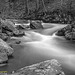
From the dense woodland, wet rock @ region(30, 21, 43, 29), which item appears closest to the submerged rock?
wet rock @ region(30, 21, 43, 29)

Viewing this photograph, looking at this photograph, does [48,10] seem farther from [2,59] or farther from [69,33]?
[2,59]

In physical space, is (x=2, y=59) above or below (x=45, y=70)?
below

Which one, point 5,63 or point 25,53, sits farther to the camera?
point 25,53

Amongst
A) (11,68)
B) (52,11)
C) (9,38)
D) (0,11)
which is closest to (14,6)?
(0,11)

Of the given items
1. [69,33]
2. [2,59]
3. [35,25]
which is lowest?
[2,59]

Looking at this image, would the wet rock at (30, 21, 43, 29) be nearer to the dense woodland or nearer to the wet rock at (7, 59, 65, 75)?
the dense woodland

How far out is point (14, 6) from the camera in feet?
136

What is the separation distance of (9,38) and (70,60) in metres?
7.95

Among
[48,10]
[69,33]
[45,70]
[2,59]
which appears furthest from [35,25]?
[45,70]

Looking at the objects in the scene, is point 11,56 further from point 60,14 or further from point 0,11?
point 0,11

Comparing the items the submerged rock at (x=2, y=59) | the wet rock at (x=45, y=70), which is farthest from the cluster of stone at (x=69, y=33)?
the wet rock at (x=45, y=70)

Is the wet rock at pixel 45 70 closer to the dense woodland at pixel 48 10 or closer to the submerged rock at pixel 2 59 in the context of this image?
the submerged rock at pixel 2 59

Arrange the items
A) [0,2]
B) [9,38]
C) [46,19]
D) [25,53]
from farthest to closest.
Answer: [0,2] < [46,19] < [9,38] < [25,53]

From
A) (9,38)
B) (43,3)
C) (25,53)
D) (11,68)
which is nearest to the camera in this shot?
(11,68)
